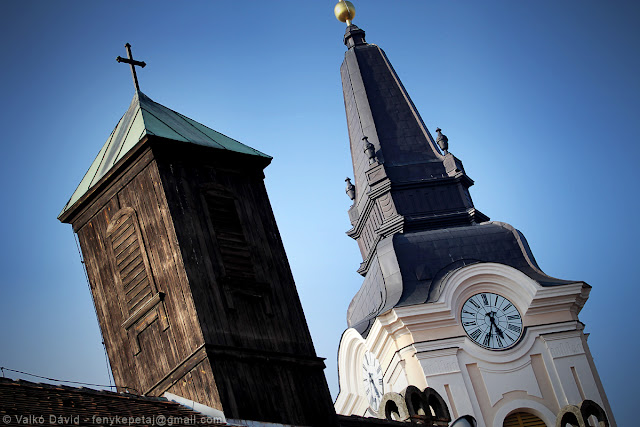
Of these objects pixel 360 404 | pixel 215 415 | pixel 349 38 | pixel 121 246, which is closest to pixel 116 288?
pixel 121 246

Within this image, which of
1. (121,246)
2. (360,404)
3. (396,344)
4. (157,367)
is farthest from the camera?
(360,404)

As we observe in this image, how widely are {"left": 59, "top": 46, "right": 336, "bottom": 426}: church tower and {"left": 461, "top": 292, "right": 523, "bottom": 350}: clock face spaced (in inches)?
576

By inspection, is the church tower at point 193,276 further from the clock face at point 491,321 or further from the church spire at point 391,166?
the church spire at point 391,166

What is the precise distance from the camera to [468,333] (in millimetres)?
32219

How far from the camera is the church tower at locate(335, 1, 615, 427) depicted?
104 feet

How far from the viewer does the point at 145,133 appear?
17609 mm

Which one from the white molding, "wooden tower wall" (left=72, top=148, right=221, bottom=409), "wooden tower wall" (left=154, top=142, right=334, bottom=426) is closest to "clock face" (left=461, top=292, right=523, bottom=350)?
the white molding

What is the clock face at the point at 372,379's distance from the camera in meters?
33.0

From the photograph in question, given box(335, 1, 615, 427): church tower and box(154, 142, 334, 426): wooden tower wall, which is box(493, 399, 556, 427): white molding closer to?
box(335, 1, 615, 427): church tower

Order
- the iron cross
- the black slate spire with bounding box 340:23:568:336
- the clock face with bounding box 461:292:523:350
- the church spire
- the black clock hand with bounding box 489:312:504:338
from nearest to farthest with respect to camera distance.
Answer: the iron cross, the clock face with bounding box 461:292:523:350, the black clock hand with bounding box 489:312:504:338, the black slate spire with bounding box 340:23:568:336, the church spire

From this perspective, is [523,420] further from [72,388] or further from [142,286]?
[72,388]

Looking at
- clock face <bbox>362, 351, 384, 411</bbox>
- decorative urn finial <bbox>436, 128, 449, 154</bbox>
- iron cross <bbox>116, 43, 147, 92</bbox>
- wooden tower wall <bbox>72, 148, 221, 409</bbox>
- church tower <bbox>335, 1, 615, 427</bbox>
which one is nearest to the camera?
wooden tower wall <bbox>72, 148, 221, 409</bbox>

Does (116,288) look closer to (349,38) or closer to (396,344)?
(396,344)

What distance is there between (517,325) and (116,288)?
1704 cm
